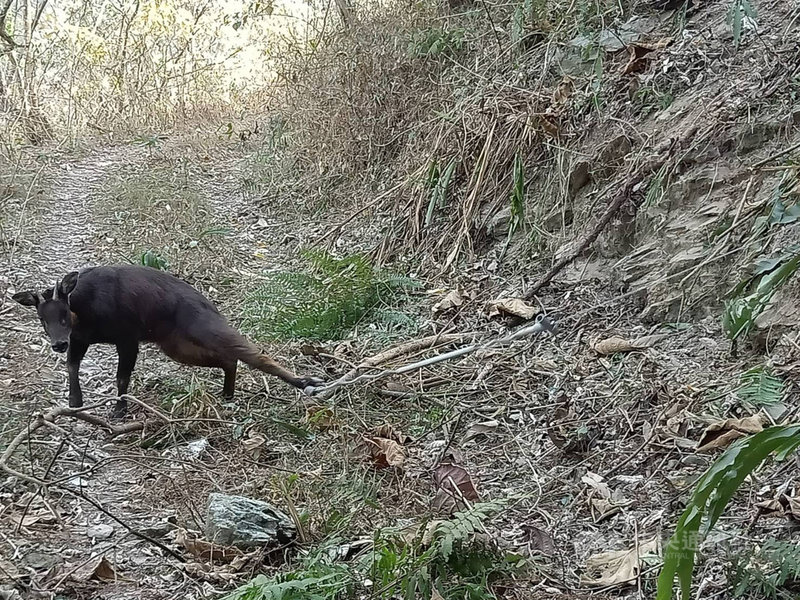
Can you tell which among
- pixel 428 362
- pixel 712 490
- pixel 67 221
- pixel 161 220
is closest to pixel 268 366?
pixel 428 362

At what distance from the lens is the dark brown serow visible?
454 centimetres

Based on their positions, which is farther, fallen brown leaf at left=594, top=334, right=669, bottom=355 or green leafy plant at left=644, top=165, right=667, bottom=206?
green leafy plant at left=644, top=165, right=667, bottom=206

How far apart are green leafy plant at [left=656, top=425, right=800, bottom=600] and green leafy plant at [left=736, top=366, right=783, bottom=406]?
4.46 feet

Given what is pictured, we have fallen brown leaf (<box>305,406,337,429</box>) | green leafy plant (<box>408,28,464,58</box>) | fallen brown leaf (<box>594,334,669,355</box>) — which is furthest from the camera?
green leafy plant (<box>408,28,464,58</box>)

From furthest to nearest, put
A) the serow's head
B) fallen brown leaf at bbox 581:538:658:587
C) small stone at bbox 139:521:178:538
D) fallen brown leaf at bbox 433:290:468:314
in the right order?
fallen brown leaf at bbox 433:290:468:314 → the serow's head → small stone at bbox 139:521:178:538 → fallen brown leaf at bbox 581:538:658:587

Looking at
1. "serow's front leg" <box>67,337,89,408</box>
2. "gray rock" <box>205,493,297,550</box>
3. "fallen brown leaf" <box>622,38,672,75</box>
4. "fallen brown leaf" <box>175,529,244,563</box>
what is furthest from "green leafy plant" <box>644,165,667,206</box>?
"serow's front leg" <box>67,337,89,408</box>

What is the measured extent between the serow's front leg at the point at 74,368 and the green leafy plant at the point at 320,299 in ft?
3.92

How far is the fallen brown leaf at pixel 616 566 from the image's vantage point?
260 cm

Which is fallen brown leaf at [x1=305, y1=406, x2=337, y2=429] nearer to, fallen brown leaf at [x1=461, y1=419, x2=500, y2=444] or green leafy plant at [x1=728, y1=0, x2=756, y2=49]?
fallen brown leaf at [x1=461, y1=419, x2=500, y2=444]

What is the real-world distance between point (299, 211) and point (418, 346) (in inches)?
150

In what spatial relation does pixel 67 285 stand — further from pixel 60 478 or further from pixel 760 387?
pixel 760 387

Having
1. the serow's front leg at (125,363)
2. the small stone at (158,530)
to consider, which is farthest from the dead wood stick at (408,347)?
the small stone at (158,530)

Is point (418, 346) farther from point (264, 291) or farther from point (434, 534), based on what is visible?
point (434, 534)

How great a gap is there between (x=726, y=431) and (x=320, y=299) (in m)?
3.22
